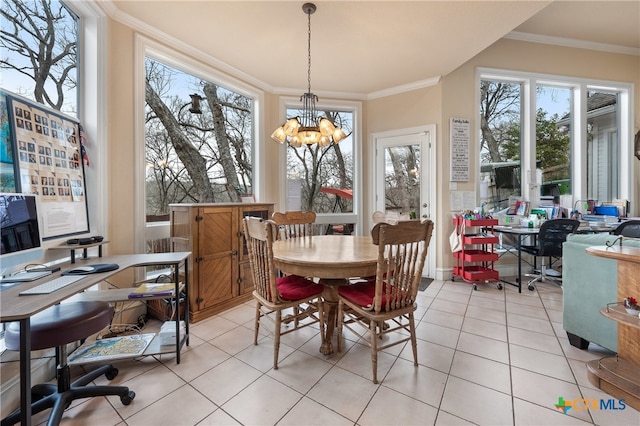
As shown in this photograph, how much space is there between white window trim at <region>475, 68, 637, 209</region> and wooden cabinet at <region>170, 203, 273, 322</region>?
3.39 m

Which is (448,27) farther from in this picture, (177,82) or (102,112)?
(102,112)

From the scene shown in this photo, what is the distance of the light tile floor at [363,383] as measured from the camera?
141 cm

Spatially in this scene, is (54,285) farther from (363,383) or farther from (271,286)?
(363,383)

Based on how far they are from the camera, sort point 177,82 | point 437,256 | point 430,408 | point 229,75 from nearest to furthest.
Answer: point 430,408, point 177,82, point 229,75, point 437,256

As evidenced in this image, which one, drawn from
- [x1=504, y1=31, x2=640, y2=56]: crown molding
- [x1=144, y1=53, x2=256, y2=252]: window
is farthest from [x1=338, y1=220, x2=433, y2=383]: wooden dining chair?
[x1=504, y1=31, x2=640, y2=56]: crown molding

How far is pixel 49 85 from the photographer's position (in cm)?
201

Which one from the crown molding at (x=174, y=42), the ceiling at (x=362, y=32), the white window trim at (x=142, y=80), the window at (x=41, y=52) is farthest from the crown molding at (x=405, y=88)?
the window at (x=41, y=52)

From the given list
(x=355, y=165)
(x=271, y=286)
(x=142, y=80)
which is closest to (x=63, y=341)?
(x=271, y=286)

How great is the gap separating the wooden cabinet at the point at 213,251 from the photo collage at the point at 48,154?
79 cm

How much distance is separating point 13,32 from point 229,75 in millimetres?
1979

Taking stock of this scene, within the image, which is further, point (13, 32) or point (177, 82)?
point (177, 82)

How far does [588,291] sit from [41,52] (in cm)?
429

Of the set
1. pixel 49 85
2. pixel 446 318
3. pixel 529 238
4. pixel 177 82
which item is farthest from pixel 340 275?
pixel 529 238

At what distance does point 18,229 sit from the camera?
140cm
